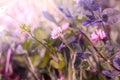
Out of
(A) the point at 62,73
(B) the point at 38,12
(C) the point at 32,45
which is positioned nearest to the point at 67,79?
(A) the point at 62,73

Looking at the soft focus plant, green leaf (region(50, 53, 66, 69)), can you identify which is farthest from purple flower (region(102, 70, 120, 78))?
green leaf (region(50, 53, 66, 69))

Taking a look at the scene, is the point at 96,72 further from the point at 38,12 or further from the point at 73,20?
the point at 38,12

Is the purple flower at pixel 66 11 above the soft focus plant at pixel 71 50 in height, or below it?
above

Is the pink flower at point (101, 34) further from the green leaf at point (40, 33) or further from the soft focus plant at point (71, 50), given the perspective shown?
the green leaf at point (40, 33)

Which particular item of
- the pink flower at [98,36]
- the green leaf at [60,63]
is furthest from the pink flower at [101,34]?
the green leaf at [60,63]

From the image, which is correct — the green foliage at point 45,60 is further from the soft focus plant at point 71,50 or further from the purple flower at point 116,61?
the purple flower at point 116,61

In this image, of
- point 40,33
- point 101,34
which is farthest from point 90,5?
point 40,33

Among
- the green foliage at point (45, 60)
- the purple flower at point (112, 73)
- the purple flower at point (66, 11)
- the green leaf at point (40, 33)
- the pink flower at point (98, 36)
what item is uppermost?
the purple flower at point (66, 11)

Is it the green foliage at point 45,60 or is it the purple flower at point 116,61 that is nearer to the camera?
the purple flower at point 116,61

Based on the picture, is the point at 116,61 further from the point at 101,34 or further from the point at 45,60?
the point at 45,60

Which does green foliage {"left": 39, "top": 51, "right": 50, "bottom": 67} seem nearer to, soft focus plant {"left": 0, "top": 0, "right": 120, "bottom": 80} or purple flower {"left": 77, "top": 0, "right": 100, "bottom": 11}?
soft focus plant {"left": 0, "top": 0, "right": 120, "bottom": 80}
